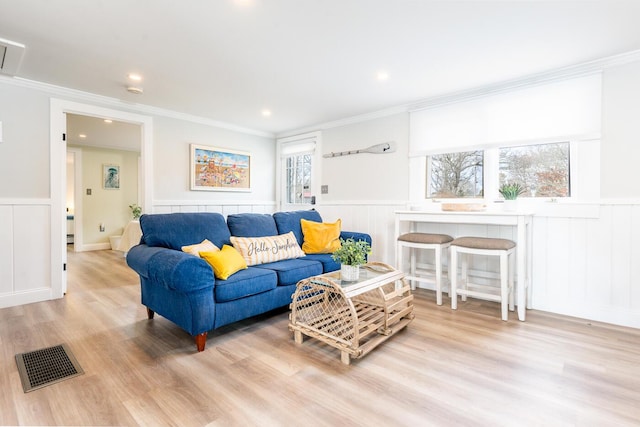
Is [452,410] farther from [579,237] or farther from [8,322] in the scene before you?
[8,322]

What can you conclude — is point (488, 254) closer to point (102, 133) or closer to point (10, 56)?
point (10, 56)

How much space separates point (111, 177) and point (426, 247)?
6974 mm

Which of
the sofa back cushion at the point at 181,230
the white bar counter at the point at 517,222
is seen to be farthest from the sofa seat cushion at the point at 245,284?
the white bar counter at the point at 517,222

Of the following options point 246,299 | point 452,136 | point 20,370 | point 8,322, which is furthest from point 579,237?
point 8,322

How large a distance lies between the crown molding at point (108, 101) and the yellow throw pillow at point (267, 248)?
228 centimetres

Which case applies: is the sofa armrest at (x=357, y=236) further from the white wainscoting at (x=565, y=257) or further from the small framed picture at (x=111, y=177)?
the small framed picture at (x=111, y=177)

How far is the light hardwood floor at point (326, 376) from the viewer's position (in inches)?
58.7

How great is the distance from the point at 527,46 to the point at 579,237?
171 centimetres

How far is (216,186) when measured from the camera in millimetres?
4645

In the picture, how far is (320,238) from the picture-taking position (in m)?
3.48

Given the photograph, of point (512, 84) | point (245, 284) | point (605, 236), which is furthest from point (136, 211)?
point (605, 236)

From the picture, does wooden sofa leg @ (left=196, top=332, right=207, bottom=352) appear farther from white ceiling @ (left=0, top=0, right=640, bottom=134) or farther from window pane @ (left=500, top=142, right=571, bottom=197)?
window pane @ (left=500, top=142, right=571, bottom=197)

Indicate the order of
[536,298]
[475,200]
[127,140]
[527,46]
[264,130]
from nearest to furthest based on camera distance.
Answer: [527,46] < [536,298] < [475,200] < [264,130] < [127,140]

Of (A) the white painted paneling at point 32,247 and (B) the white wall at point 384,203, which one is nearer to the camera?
(B) the white wall at point 384,203
